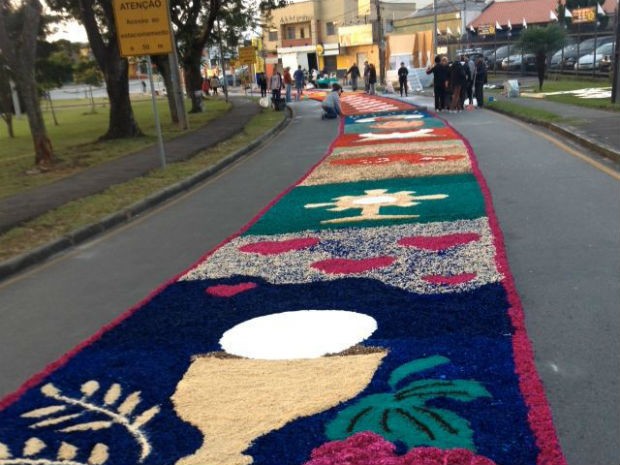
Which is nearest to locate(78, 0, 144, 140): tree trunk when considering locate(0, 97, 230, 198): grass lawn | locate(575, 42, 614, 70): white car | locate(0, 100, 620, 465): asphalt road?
locate(0, 97, 230, 198): grass lawn

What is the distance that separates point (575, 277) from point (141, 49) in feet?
33.3

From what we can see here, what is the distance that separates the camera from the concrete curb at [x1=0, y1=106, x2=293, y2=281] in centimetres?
692

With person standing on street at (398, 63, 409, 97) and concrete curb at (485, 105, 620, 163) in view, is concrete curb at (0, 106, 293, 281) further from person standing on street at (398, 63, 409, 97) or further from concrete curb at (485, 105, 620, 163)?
person standing on street at (398, 63, 409, 97)

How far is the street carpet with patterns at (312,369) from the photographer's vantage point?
3.06 meters

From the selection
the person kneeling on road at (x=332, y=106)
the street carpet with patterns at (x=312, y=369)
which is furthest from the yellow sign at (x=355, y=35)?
the street carpet with patterns at (x=312, y=369)

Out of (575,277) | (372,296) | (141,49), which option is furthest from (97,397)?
(141,49)

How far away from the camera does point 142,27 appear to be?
12.7 metres

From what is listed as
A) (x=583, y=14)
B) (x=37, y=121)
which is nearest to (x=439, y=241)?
(x=37, y=121)

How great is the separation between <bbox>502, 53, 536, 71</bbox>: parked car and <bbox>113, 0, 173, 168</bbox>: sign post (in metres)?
28.3

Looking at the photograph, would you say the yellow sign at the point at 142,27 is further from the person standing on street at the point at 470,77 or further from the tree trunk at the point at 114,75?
the person standing on street at the point at 470,77

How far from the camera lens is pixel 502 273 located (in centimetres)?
532

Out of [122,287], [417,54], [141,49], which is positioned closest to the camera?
[122,287]

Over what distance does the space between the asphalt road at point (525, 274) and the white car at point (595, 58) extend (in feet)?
71.8

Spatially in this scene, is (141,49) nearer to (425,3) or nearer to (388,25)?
(388,25)
